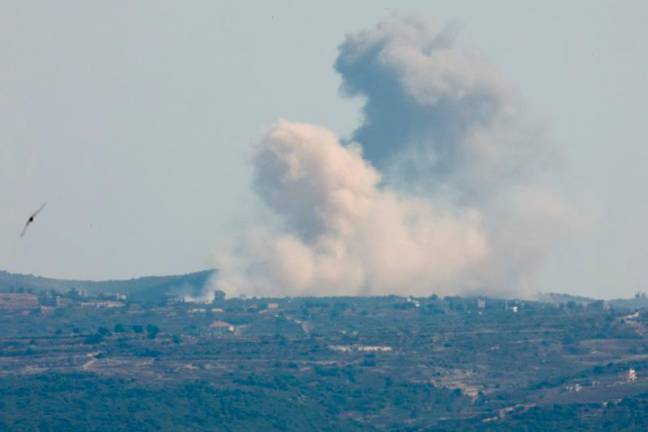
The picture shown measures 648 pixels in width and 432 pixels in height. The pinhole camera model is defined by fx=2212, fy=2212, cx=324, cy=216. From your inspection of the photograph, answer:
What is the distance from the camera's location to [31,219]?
A: 114 m

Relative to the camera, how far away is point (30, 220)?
115m

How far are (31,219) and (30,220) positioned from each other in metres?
0.33
